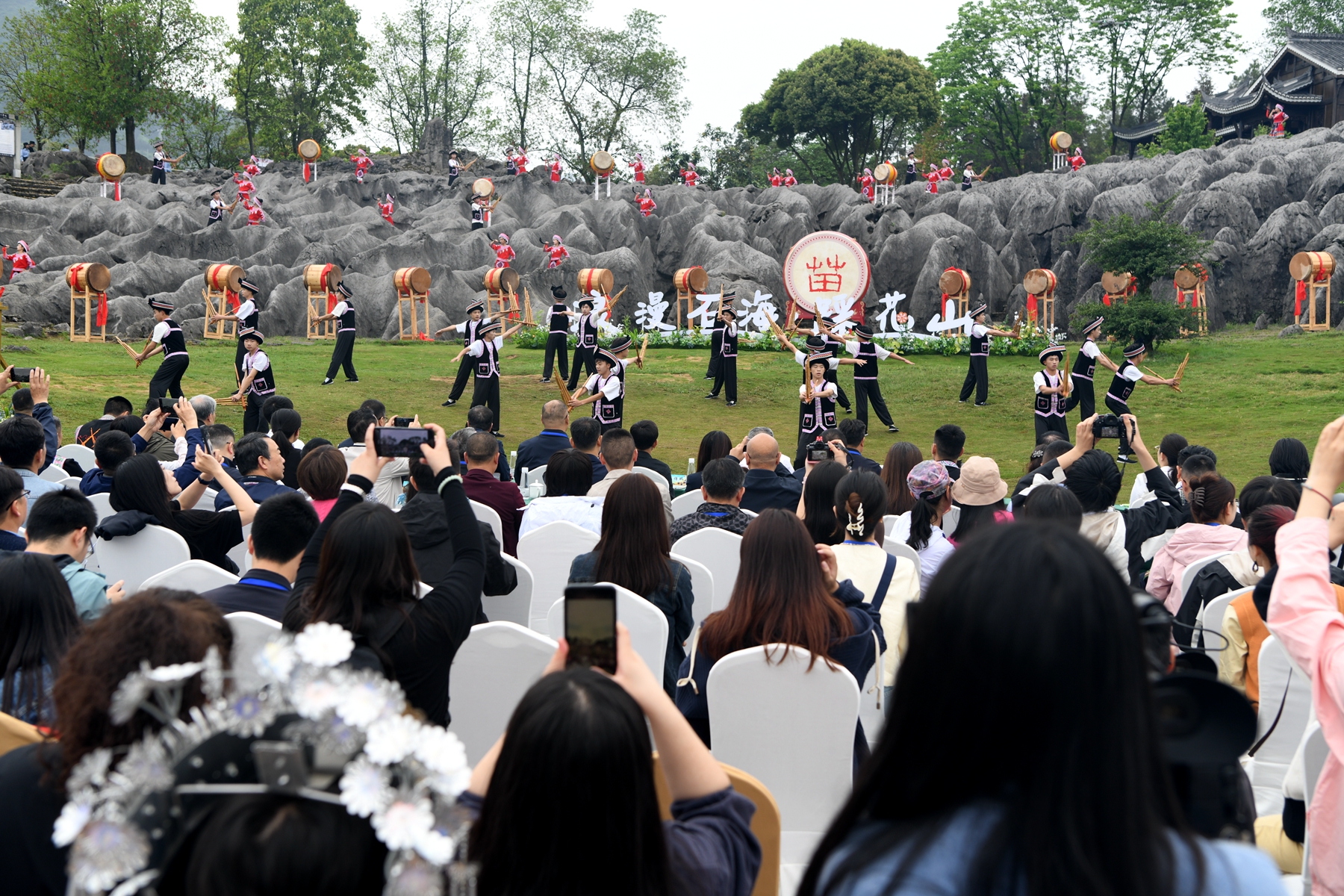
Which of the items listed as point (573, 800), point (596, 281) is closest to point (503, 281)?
point (596, 281)

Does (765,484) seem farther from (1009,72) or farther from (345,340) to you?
(1009,72)

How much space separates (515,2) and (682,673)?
45.3 m

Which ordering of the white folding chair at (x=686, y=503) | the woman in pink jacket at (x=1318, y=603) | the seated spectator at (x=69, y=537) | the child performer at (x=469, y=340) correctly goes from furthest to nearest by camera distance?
the child performer at (x=469, y=340)
the white folding chair at (x=686, y=503)
the seated spectator at (x=69, y=537)
the woman in pink jacket at (x=1318, y=603)

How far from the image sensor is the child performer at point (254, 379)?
11.1m

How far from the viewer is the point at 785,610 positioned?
2.87 meters

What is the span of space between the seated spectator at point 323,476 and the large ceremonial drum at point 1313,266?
19.6 metres

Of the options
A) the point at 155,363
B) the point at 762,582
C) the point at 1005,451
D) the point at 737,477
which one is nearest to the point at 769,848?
the point at 762,582

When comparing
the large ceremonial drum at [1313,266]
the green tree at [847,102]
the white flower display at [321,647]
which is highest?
the green tree at [847,102]

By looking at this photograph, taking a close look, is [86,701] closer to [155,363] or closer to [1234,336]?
[155,363]

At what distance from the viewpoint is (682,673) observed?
11.2 ft

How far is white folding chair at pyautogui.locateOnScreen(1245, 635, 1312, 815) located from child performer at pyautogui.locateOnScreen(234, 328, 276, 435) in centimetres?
1013

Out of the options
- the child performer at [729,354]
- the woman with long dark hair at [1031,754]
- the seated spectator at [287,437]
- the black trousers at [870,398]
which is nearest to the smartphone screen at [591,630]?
the woman with long dark hair at [1031,754]

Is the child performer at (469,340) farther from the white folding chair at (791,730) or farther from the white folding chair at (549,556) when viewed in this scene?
the white folding chair at (791,730)

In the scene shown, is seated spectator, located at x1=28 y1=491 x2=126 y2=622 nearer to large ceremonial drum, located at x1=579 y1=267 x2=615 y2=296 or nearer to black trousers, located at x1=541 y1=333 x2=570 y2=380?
black trousers, located at x1=541 y1=333 x2=570 y2=380
